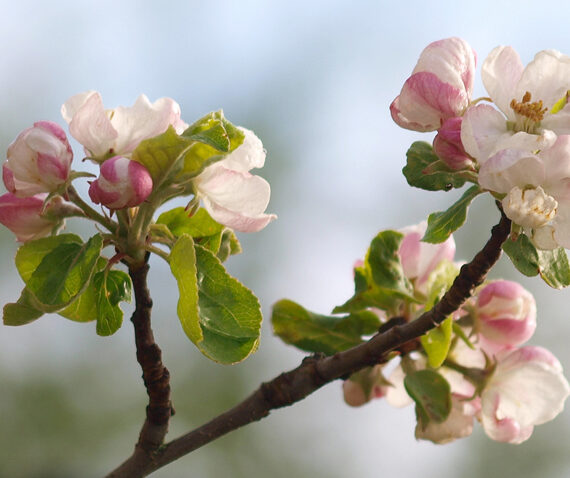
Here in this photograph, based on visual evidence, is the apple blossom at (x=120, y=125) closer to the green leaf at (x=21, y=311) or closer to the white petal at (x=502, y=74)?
the green leaf at (x=21, y=311)

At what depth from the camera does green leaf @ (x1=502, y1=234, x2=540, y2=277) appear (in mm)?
787

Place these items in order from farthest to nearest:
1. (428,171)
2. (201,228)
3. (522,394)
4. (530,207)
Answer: (522,394), (201,228), (428,171), (530,207)

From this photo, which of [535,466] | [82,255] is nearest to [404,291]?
[82,255]

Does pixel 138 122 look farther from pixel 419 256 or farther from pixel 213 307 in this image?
pixel 419 256

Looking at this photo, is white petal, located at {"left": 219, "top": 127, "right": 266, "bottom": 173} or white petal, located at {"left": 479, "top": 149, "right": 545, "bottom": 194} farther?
white petal, located at {"left": 219, "top": 127, "right": 266, "bottom": 173}

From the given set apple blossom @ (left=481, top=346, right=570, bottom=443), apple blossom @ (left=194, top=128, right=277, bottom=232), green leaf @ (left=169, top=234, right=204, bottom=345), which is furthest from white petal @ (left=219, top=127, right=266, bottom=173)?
apple blossom @ (left=481, top=346, right=570, bottom=443)

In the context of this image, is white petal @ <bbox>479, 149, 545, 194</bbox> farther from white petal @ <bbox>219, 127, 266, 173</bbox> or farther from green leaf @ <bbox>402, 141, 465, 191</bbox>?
white petal @ <bbox>219, 127, 266, 173</bbox>

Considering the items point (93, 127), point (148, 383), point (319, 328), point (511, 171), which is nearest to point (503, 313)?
point (319, 328)

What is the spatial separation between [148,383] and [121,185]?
0.24m

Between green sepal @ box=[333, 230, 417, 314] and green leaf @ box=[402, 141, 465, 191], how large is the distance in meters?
0.24

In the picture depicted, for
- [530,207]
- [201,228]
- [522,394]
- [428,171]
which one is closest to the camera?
[530,207]

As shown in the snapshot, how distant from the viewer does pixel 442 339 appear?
3.33 ft

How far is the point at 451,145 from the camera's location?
82 cm

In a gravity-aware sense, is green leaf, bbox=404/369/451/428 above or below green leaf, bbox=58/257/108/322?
below
